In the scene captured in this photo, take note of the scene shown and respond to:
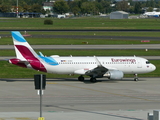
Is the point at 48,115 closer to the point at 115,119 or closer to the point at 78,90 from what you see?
the point at 115,119

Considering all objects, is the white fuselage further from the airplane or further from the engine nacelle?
the engine nacelle

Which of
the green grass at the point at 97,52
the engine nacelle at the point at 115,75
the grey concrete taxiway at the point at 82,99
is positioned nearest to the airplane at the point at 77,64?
the engine nacelle at the point at 115,75

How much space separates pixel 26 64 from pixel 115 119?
73.2ft

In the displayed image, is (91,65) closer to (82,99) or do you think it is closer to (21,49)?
(21,49)

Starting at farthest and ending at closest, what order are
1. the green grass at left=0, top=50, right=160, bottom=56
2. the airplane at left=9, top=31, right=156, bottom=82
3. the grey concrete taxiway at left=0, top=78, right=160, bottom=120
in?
the green grass at left=0, top=50, right=160, bottom=56
the airplane at left=9, top=31, right=156, bottom=82
the grey concrete taxiway at left=0, top=78, right=160, bottom=120

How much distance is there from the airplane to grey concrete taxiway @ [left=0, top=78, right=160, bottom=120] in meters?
1.30

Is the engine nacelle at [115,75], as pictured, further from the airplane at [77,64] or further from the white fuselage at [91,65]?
the white fuselage at [91,65]

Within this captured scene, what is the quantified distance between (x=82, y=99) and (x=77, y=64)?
476 inches

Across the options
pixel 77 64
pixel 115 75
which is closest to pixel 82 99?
pixel 115 75

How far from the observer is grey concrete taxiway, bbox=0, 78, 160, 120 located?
105ft

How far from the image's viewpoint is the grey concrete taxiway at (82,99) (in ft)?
105

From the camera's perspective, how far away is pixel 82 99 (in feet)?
132

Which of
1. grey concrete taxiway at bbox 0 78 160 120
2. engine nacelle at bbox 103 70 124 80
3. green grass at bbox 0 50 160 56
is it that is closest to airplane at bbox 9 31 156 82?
engine nacelle at bbox 103 70 124 80

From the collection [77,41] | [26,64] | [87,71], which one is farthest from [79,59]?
[77,41]
